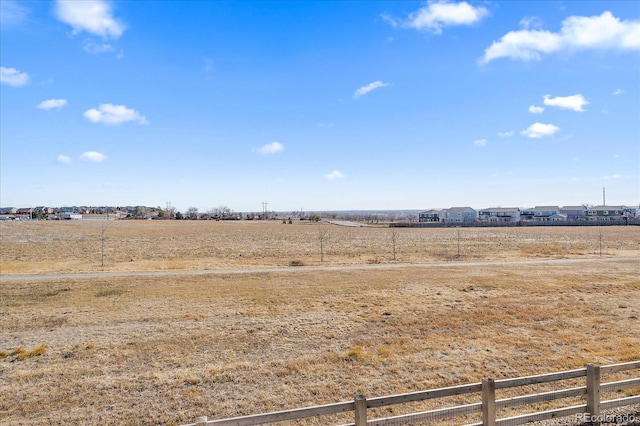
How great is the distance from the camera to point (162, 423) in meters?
8.66

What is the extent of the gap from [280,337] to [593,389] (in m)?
10.3

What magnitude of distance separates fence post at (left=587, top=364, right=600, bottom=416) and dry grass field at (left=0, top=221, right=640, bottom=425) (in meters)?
3.88

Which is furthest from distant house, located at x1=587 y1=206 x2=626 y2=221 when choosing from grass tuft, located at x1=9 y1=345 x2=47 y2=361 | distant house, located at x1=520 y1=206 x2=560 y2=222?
grass tuft, located at x1=9 y1=345 x2=47 y2=361

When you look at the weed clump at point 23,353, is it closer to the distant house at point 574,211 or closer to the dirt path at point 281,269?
the dirt path at point 281,269

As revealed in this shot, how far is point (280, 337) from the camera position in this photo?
47.9 feet

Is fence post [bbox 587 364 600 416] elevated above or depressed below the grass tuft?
above

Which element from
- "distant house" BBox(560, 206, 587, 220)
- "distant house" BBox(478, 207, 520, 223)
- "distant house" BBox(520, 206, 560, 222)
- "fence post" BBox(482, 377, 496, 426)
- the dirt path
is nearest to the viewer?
"fence post" BBox(482, 377, 496, 426)

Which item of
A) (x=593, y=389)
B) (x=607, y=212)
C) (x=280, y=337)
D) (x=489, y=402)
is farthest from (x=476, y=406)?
(x=607, y=212)

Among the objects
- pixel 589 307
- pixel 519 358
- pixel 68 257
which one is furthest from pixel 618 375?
pixel 68 257

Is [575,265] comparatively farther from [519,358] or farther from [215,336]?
[215,336]

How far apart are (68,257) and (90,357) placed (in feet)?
109

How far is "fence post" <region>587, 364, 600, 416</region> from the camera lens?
6.84 meters

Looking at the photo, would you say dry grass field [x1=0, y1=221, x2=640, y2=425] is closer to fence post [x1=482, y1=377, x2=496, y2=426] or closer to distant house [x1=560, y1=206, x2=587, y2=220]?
fence post [x1=482, y1=377, x2=496, y2=426]

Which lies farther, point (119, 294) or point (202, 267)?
point (202, 267)
